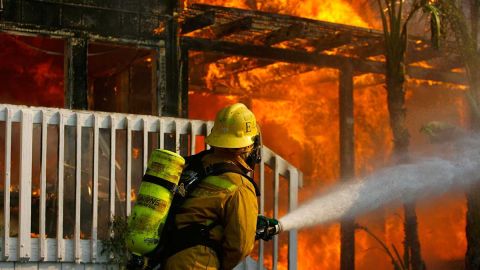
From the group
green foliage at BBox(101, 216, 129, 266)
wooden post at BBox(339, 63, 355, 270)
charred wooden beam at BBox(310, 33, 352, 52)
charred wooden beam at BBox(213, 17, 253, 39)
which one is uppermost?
charred wooden beam at BBox(213, 17, 253, 39)

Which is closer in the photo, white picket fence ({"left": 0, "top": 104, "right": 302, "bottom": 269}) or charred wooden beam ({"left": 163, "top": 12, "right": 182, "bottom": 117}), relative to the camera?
white picket fence ({"left": 0, "top": 104, "right": 302, "bottom": 269})

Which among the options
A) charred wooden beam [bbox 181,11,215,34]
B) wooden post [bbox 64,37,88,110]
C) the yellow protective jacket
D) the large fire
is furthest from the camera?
the large fire

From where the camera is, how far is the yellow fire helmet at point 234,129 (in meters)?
5.52

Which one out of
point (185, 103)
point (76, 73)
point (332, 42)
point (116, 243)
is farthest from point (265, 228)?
point (332, 42)

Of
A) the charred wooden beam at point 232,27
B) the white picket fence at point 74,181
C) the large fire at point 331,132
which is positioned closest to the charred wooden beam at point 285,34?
the charred wooden beam at point 232,27

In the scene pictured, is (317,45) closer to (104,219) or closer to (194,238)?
(104,219)

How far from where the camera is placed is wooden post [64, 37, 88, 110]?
11.9 m

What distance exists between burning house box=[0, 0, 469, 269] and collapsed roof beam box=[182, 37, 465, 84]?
23mm

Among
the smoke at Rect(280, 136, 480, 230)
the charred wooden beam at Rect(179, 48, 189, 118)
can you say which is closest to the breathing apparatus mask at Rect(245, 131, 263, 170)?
the smoke at Rect(280, 136, 480, 230)

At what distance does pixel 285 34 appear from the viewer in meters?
12.9

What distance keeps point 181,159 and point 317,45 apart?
8848mm

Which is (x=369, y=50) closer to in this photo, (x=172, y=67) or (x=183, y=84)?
(x=183, y=84)

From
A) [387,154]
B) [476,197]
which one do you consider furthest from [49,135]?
[387,154]

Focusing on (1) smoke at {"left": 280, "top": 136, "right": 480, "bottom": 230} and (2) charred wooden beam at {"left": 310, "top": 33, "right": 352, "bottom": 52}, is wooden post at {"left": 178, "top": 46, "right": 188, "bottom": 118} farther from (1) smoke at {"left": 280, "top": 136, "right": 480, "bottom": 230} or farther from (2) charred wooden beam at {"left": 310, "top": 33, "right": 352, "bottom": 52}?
(1) smoke at {"left": 280, "top": 136, "right": 480, "bottom": 230}
